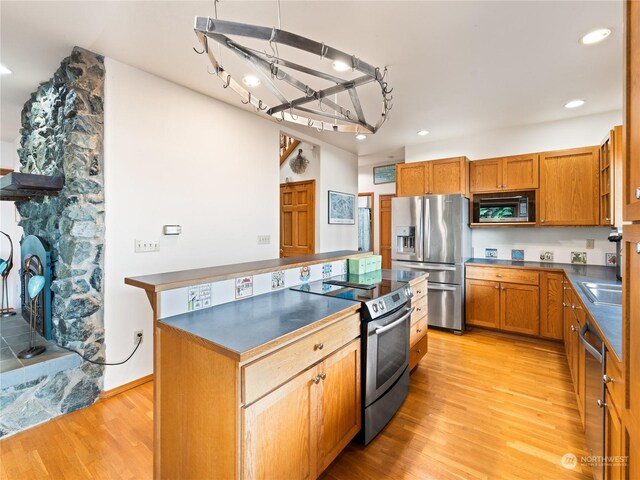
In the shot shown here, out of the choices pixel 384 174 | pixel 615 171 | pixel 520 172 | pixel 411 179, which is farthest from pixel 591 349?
pixel 384 174

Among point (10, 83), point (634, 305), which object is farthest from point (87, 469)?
point (10, 83)

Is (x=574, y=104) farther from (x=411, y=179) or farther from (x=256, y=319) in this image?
(x=256, y=319)

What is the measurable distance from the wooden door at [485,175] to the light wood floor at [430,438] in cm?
229

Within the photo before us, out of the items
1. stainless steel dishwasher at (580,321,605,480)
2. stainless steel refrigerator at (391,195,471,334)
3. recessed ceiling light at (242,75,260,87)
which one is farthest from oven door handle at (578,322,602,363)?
recessed ceiling light at (242,75,260,87)

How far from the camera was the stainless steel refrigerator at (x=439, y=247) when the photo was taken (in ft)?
12.5

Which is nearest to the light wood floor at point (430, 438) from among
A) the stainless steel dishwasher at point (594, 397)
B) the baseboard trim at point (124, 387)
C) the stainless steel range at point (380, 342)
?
the baseboard trim at point (124, 387)

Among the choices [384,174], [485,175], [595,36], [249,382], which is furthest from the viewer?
[384,174]

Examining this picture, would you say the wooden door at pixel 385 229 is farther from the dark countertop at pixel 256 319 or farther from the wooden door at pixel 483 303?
the dark countertop at pixel 256 319

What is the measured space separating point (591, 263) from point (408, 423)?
321cm

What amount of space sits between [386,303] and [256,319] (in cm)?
86

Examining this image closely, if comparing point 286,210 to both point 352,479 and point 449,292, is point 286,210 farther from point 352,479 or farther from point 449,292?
point 352,479

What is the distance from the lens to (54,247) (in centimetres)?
242

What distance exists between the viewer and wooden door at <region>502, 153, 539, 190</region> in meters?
3.66

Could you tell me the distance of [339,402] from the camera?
1589mm
